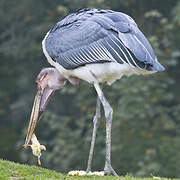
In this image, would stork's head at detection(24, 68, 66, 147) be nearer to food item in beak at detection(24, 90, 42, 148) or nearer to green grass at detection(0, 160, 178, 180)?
food item in beak at detection(24, 90, 42, 148)

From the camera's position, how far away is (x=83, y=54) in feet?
24.2

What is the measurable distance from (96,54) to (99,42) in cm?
15

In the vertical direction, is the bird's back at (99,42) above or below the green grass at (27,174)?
above

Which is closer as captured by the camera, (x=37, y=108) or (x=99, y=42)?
(x=99, y=42)

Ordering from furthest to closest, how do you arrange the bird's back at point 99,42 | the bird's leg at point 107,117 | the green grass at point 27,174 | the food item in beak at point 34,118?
the food item in beak at point 34,118 → the bird's leg at point 107,117 → the bird's back at point 99,42 → the green grass at point 27,174

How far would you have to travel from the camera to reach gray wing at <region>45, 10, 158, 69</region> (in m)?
6.97

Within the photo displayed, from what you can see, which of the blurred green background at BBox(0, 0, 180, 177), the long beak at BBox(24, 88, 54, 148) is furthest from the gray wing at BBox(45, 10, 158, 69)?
the blurred green background at BBox(0, 0, 180, 177)

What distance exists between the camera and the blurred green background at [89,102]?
13727 mm

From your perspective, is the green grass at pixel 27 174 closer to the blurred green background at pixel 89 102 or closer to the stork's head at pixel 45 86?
the stork's head at pixel 45 86

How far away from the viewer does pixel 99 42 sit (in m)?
7.27

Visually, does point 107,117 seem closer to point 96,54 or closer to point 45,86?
point 96,54

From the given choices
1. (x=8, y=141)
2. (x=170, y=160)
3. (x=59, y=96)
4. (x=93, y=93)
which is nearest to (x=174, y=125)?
(x=170, y=160)

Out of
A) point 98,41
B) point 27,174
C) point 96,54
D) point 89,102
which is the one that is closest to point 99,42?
point 98,41

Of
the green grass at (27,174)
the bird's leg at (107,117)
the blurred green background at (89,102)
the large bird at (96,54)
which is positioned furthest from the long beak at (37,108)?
the blurred green background at (89,102)
